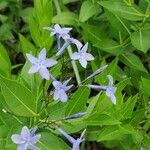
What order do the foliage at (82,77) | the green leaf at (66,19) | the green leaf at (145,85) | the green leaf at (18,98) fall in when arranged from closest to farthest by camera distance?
the green leaf at (18,98)
the foliage at (82,77)
the green leaf at (145,85)
the green leaf at (66,19)

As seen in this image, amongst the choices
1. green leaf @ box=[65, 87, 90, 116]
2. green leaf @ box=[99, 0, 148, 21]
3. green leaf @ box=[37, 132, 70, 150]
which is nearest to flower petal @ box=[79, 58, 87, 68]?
green leaf @ box=[65, 87, 90, 116]

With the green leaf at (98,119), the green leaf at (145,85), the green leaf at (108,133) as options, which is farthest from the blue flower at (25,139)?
the green leaf at (145,85)

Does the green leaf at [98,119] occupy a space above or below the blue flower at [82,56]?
below

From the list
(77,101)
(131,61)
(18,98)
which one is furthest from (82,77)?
(18,98)

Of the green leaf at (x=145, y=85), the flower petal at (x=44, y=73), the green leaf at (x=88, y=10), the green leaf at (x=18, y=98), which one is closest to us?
the flower petal at (x=44, y=73)

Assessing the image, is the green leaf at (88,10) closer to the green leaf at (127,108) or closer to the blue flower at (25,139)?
the green leaf at (127,108)

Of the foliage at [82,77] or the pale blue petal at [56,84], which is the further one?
the foliage at [82,77]

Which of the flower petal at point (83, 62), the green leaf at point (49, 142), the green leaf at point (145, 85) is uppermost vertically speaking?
the flower petal at point (83, 62)

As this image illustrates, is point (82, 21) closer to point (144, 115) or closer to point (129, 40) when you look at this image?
point (129, 40)

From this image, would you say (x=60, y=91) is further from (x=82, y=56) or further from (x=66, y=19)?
(x=66, y=19)
